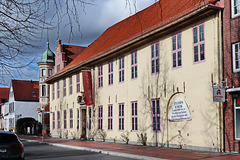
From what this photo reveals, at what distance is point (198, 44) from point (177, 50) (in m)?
1.86

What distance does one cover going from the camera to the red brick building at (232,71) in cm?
1558

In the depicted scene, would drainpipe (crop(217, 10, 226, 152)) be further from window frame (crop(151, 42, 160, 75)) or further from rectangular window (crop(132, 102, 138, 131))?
rectangular window (crop(132, 102, 138, 131))

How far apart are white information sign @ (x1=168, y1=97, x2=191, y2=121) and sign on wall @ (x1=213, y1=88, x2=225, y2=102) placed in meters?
3.05

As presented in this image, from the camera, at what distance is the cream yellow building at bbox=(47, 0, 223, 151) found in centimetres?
1712

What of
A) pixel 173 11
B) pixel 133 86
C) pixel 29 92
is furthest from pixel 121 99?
pixel 29 92

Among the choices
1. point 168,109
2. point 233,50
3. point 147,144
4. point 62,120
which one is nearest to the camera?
point 233,50

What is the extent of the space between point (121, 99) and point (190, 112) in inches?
322

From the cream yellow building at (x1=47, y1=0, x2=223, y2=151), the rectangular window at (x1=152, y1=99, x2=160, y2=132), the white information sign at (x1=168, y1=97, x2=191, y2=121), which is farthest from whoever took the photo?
the rectangular window at (x1=152, y1=99, x2=160, y2=132)

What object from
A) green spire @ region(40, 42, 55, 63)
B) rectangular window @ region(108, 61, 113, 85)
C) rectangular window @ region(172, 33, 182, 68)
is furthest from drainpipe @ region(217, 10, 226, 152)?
green spire @ region(40, 42, 55, 63)

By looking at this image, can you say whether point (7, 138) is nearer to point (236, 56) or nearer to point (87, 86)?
point (236, 56)

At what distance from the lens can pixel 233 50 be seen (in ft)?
52.9

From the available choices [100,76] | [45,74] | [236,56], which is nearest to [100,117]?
[100,76]

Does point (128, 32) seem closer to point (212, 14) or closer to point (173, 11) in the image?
point (173, 11)

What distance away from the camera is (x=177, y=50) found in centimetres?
1984
